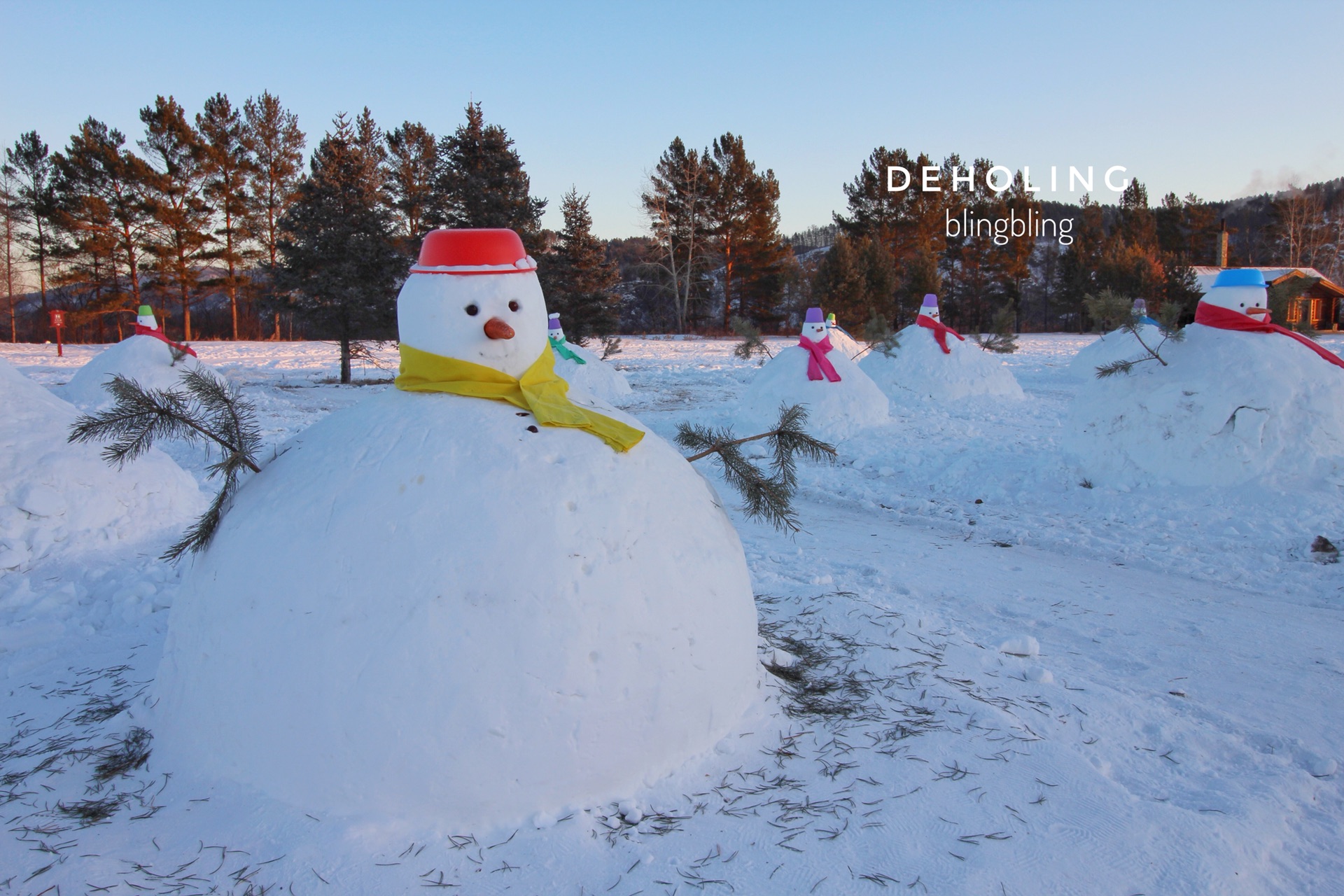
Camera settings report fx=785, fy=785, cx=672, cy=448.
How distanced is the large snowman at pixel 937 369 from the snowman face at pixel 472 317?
12.2 metres

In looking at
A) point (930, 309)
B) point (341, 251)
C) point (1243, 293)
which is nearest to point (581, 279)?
point (341, 251)

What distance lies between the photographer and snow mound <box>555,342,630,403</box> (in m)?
15.1

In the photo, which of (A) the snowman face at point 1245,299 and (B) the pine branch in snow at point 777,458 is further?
(A) the snowman face at point 1245,299

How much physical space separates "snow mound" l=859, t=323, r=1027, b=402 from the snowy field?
8.00 m

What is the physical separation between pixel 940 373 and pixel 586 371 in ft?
22.0

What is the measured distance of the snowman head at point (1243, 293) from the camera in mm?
7562

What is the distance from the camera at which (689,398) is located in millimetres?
16047

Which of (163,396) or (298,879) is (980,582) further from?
(163,396)

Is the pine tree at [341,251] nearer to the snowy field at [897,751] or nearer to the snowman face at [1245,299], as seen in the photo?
the snowy field at [897,751]

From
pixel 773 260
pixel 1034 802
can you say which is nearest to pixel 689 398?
pixel 1034 802

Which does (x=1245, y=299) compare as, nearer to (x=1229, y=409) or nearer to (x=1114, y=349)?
(x=1229, y=409)

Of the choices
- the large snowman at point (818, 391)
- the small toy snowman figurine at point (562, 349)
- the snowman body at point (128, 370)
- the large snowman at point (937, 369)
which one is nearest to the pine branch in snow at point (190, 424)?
the large snowman at point (818, 391)

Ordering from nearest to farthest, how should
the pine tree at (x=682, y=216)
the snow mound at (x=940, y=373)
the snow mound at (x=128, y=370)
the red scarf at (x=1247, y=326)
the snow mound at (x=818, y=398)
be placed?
the red scarf at (x=1247, y=326) → the snow mound at (x=818, y=398) → the snow mound at (x=128, y=370) → the snow mound at (x=940, y=373) → the pine tree at (x=682, y=216)

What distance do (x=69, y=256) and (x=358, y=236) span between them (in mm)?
16091
